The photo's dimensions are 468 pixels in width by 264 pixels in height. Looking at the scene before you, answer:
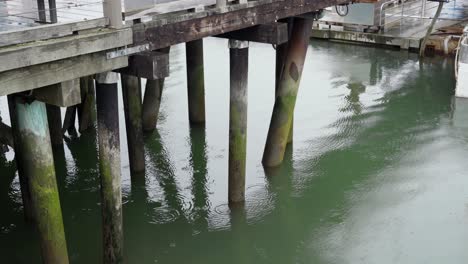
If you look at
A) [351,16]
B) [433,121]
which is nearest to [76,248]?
[433,121]

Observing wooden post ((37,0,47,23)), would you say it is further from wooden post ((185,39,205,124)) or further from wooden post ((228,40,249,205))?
wooden post ((185,39,205,124))

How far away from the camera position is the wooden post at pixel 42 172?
5293 millimetres

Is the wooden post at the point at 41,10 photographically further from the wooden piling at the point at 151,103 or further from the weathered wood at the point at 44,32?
the wooden piling at the point at 151,103

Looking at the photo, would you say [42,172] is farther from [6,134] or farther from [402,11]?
[402,11]

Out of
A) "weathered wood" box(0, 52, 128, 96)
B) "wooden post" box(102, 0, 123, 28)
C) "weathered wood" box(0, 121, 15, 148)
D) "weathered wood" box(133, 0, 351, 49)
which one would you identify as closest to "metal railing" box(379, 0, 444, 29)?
"weathered wood" box(133, 0, 351, 49)

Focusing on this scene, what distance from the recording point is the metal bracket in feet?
18.1

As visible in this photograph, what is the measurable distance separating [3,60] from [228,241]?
3.94 meters

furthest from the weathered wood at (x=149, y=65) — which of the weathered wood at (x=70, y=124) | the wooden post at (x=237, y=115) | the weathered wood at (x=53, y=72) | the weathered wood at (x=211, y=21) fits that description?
the weathered wood at (x=70, y=124)

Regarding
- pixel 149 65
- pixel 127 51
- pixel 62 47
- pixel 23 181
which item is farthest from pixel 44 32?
pixel 23 181

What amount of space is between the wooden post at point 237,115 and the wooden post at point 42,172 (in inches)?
109

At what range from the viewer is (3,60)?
180 inches

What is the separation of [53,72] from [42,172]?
93cm

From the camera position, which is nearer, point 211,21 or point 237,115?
point 211,21

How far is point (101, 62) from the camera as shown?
5.46 metres
